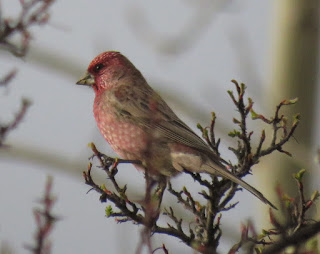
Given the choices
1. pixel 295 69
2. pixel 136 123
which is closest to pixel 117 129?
pixel 136 123

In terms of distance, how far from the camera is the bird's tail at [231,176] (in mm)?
6176

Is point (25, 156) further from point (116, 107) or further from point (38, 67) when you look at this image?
point (116, 107)

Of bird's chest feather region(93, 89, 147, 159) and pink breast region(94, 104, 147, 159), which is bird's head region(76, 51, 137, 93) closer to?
bird's chest feather region(93, 89, 147, 159)

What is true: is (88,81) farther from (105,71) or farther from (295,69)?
(295,69)

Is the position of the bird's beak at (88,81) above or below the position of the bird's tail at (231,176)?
above

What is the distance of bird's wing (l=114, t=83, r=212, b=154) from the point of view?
7875mm

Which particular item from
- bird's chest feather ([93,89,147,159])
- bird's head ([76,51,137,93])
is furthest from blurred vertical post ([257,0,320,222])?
bird's chest feather ([93,89,147,159])

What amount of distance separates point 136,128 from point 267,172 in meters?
5.44

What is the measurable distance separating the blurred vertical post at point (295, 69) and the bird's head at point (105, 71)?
4.34 metres

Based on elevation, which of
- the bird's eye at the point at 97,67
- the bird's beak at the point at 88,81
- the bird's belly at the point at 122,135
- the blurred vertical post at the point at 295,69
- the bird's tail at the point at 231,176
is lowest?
the bird's tail at the point at 231,176

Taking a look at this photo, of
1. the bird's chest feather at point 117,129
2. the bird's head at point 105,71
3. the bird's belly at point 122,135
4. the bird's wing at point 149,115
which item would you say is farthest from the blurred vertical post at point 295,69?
the bird's belly at point 122,135

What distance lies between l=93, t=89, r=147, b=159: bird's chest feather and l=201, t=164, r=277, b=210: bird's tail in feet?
2.47

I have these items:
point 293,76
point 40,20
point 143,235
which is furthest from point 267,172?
point 143,235

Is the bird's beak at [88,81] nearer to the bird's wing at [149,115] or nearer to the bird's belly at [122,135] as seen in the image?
the bird's wing at [149,115]
